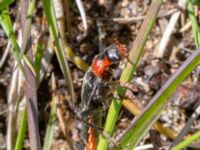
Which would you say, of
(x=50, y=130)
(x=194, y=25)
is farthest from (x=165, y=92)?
(x=50, y=130)

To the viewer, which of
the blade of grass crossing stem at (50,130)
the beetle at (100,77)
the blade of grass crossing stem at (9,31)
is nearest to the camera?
the blade of grass crossing stem at (9,31)

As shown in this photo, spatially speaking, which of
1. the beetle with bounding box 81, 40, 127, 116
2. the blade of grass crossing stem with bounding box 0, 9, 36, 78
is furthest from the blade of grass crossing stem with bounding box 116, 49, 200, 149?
the blade of grass crossing stem with bounding box 0, 9, 36, 78

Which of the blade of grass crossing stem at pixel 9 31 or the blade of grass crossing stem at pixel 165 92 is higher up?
the blade of grass crossing stem at pixel 9 31

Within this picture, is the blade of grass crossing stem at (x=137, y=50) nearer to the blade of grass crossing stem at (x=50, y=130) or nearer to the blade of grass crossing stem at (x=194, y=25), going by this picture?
the blade of grass crossing stem at (x=194, y=25)

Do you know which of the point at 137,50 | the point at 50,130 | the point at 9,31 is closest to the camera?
the point at 137,50

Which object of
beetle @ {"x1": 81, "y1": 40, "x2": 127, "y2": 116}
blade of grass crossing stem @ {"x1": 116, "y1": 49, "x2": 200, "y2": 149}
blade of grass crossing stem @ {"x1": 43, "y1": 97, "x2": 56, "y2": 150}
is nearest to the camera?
blade of grass crossing stem @ {"x1": 116, "y1": 49, "x2": 200, "y2": 149}

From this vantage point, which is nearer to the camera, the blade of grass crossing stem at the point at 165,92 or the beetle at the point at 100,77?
the blade of grass crossing stem at the point at 165,92

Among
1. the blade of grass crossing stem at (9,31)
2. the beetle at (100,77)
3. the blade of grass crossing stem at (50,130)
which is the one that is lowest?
the blade of grass crossing stem at (50,130)

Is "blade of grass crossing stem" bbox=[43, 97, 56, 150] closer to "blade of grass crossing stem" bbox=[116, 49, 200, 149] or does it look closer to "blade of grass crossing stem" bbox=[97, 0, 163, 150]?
"blade of grass crossing stem" bbox=[97, 0, 163, 150]

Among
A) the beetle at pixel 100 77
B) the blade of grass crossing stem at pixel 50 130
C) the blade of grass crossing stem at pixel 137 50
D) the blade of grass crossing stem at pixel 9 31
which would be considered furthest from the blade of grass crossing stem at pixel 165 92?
the blade of grass crossing stem at pixel 50 130

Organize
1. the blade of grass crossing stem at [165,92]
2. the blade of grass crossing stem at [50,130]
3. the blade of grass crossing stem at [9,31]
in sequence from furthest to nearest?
the blade of grass crossing stem at [50,130] < the blade of grass crossing stem at [9,31] < the blade of grass crossing stem at [165,92]

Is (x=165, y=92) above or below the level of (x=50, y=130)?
above

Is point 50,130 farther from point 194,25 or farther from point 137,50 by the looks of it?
point 137,50
